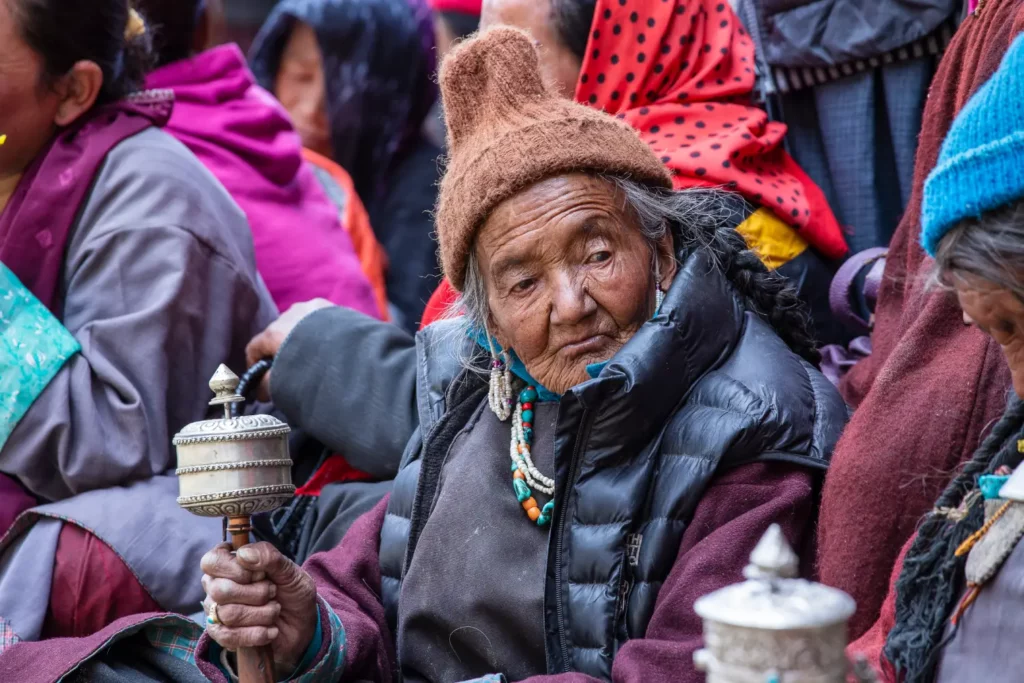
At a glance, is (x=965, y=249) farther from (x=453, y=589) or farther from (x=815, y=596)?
(x=453, y=589)

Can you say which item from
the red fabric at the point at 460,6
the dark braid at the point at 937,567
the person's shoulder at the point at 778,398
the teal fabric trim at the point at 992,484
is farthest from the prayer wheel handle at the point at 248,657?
the red fabric at the point at 460,6

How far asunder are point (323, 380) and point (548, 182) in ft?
3.51

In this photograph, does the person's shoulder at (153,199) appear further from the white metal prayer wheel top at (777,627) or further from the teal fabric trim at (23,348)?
the white metal prayer wheel top at (777,627)

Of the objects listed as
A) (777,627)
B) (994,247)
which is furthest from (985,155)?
(777,627)

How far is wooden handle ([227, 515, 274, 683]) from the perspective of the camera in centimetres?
254

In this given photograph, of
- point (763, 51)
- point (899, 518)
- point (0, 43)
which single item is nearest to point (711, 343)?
point (899, 518)

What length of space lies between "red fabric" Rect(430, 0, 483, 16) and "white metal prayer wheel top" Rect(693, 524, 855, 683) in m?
3.24

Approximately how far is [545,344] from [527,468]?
0.82 feet

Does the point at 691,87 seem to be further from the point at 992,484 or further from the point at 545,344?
the point at 992,484

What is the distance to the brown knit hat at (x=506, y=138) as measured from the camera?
2.75 m

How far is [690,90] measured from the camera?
3.71 meters

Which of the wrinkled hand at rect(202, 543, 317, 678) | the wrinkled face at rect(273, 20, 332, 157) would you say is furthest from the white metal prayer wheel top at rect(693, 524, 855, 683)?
the wrinkled face at rect(273, 20, 332, 157)

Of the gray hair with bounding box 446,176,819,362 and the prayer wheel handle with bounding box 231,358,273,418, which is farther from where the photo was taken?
the prayer wheel handle with bounding box 231,358,273,418

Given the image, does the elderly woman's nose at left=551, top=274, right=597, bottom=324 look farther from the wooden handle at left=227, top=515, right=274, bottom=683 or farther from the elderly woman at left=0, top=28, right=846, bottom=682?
the wooden handle at left=227, top=515, right=274, bottom=683
